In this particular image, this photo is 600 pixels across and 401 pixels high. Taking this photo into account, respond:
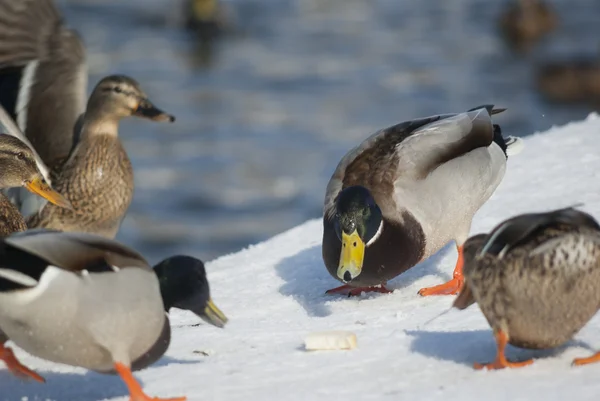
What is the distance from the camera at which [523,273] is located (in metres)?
3.71

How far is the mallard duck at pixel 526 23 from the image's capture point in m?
25.5

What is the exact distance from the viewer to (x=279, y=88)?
2172cm

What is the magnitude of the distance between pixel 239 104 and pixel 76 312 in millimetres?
16925

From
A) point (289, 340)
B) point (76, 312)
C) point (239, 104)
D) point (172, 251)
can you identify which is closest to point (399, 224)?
point (289, 340)

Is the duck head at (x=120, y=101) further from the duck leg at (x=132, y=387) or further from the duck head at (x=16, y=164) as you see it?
the duck leg at (x=132, y=387)

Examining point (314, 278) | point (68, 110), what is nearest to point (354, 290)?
point (314, 278)

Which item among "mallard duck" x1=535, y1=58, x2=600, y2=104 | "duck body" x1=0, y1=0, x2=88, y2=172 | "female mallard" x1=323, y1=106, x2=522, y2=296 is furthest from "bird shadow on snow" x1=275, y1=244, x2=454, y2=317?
"mallard duck" x1=535, y1=58, x2=600, y2=104

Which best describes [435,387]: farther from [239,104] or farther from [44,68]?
[239,104]

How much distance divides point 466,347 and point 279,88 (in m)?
17.7

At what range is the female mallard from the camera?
5070 millimetres

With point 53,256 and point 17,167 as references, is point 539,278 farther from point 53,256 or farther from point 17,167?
point 17,167

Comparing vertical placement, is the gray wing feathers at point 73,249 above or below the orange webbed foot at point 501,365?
above

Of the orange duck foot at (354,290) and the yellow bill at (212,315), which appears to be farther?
the orange duck foot at (354,290)

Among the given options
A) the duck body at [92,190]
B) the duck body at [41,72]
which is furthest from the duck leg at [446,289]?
the duck body at [41,72]
